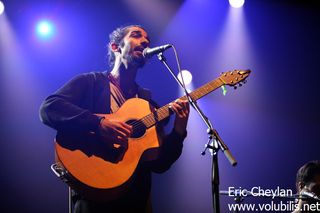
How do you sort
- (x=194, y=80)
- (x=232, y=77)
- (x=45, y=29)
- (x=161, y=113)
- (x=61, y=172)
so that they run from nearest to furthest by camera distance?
(x=61, y=172) → (x=161, y=113) → (x=232, y=77) → (x=45, y=29) → (x=194, y=80)

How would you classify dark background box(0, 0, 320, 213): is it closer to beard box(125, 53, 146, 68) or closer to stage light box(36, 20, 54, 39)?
stage light box(36, 20, 54, 39)

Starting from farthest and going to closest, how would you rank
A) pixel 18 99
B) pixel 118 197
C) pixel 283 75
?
pixel 283 75 → pixel 18 99 → pixel 118 197

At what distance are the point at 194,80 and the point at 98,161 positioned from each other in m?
2.51

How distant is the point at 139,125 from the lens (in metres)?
2.93

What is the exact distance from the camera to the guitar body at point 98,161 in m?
2.58

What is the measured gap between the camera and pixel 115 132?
2783mm

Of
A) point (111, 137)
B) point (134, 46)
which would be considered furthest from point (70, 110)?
point (134, 46)

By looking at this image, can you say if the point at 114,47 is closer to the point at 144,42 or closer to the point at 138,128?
the point at 144,42

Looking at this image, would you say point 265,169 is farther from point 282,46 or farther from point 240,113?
point 282,46

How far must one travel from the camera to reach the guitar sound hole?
2904 millimetres

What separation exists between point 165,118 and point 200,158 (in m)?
1.98

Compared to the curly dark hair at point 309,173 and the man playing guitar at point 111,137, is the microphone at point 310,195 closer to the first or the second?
the curly dark hair at point 309,173

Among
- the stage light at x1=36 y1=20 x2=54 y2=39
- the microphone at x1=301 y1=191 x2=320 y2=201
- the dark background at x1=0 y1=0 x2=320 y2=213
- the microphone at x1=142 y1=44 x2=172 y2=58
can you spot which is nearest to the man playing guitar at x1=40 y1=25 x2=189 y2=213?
the microphone at x1=142 y1=44 x2=172 y2=58

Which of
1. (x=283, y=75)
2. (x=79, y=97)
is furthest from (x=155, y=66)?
(x=79, y=97)
